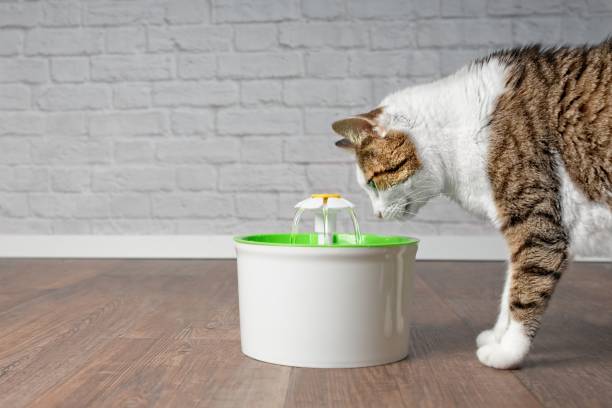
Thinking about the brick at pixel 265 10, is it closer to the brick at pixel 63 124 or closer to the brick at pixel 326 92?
the brick at pixel 326 92

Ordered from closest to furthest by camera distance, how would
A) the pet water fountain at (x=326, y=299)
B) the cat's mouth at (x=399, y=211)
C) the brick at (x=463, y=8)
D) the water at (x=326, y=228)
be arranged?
the pet water fountain at (x=326, y=299), the water at (x=326, y=228), the cat's mouth at (x=399, y=211), the brick at (x=463, y=8)

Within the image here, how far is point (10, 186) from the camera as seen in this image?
251 centimetres

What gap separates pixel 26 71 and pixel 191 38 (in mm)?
670

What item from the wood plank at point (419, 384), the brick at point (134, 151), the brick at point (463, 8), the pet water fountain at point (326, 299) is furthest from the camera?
the brick at point (134, 151)

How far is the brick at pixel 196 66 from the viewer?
2.44 metres

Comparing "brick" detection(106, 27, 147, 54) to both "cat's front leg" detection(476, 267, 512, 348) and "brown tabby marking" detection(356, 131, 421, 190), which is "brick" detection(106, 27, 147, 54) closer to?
"brown tabby marking" detection(356, 131, 421, 190)

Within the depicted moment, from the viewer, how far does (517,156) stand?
1.04 m

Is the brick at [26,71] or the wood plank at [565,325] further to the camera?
the brick at [26,71]

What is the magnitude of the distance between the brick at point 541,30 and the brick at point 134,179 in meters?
1.43

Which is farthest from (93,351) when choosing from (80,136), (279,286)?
(80,136)

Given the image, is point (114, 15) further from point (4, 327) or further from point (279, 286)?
point (279, 286)

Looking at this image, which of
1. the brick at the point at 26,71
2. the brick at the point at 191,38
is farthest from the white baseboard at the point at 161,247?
the brick at the point at 191,38

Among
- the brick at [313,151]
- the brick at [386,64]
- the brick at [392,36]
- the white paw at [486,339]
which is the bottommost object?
the white paw at [486,339]

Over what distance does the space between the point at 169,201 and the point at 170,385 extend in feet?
5.26
